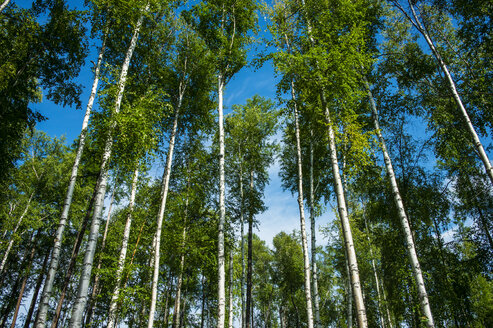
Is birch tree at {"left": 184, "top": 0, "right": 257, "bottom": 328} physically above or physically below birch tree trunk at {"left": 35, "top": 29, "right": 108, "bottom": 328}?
above

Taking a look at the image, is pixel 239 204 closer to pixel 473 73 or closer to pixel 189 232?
pixel 189 232

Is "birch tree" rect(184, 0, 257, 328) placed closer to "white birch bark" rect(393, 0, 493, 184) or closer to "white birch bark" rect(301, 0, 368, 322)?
"white birch bark" rect(301, 0, 368, 322)

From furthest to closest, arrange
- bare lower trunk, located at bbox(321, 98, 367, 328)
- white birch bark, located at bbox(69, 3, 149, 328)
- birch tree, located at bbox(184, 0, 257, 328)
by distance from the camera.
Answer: birch tree, located at bbox(184, 0, 257, 328), bare lower trunk, located at bbox(321, 98, 367, 328), white birch bark, located at bbox(69, 3, 149, 328)

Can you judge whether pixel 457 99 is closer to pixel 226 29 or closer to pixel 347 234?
pixel 347 234

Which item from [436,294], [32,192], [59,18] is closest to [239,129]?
[59,18]

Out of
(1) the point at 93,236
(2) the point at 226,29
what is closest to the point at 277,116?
(2) the point at 226,29

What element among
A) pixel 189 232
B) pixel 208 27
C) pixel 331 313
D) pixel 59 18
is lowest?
pixel 331 313

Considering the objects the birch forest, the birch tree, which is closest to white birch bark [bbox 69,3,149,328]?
the birch forest

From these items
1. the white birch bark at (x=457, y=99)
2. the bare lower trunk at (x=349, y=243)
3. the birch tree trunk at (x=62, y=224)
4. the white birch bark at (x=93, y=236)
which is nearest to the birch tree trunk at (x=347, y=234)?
the bare lower trunk at (x=349, y=243)

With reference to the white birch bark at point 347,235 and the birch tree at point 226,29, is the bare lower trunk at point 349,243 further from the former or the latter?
the birch tree at point 226,29

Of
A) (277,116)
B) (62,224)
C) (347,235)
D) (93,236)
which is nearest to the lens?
(93,236)

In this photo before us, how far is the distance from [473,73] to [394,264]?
757 centimetres

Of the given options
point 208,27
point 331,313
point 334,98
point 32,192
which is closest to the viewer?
point 334,98

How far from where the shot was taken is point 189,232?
12836 mm
